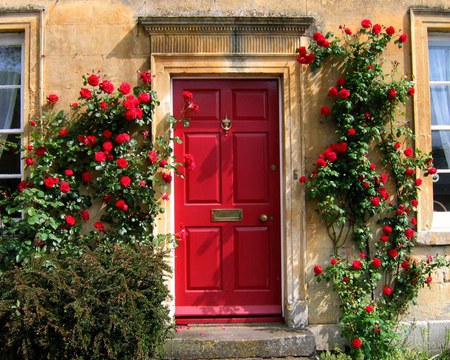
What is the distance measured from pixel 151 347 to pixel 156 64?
272cm

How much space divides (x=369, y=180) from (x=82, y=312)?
296 cm

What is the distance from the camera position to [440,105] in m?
5.41

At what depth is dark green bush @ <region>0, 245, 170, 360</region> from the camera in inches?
154

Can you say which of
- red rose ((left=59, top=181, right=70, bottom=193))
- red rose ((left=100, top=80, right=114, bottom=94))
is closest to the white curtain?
red rose ((left=100, top=80, right=114, bottom=94))

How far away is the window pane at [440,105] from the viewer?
17.7ft

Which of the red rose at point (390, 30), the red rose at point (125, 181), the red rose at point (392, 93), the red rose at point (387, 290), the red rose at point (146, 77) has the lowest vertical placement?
the red rose at point (387, 290)

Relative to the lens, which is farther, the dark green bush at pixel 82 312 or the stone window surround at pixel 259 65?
the stone window surround at pixel 259 65

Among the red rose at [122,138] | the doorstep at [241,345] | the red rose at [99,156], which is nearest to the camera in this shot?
the doorstep at [241,345]

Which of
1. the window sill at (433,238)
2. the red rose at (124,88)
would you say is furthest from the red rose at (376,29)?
the red rose at (124,88)

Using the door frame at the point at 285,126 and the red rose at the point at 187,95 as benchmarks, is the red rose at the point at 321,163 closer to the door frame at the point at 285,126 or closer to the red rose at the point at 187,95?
the door frame at the point at 285,126

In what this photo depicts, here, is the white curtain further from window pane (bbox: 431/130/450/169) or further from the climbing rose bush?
the climbing rose bush

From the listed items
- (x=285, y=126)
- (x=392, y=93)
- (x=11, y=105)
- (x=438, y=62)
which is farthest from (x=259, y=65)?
(x=11, y=105)

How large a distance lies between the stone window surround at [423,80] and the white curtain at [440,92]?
7.8 inches

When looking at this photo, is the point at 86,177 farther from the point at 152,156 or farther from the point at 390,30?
the point at 390,30
